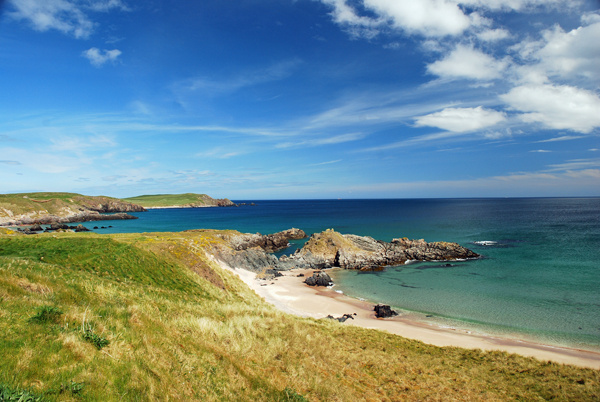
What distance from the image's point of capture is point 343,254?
189 feet

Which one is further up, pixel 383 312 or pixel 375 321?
pixel 383 312

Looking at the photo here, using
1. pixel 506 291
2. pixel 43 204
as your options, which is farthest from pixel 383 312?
pixel 43 204

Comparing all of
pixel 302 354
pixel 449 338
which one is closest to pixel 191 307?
pixel 302 354

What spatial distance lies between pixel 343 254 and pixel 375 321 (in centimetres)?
2793

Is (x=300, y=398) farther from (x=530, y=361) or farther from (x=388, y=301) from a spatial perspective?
(x=388, y=301)

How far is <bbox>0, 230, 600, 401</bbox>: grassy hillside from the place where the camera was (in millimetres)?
6934

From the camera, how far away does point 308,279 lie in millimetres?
45188

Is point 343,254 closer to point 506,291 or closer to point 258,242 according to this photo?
point 506,291

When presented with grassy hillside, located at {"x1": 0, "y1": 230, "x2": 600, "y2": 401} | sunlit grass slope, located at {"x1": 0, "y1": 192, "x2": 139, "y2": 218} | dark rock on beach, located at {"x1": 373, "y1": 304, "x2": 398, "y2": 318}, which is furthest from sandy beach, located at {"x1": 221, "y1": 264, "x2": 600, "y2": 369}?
sunlit grass slope, located at {"x1": 0, "y1": 192, "x2": 139, "y2": 218}

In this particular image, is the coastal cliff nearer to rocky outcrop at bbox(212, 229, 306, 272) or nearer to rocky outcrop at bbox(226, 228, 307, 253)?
rocky outcrop at bbox(226, 228, 307, 253)


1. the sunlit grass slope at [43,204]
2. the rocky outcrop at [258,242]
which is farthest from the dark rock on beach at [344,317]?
the sunlit grass slope at [43,204]

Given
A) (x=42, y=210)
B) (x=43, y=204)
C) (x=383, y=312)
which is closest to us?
(x=383, y=312)

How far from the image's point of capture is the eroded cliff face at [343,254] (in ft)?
175

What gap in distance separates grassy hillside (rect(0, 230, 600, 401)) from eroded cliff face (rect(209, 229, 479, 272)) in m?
28.0
